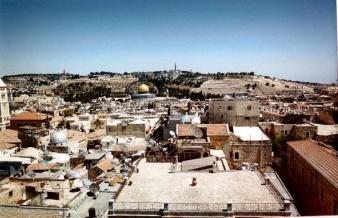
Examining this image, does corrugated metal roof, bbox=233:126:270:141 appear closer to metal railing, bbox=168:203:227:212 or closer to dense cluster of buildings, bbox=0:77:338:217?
dense cluster of buildings, bbox=0:77:338:217

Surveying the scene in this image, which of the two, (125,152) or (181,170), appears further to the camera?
(125,152)

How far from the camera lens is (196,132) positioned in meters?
12.2

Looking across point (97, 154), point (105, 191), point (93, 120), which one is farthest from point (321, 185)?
point (93, 120)

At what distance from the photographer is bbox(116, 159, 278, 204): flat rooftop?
6090 mm

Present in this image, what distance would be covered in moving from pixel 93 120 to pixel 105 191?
15285 mm

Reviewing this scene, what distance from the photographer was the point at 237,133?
13609mm

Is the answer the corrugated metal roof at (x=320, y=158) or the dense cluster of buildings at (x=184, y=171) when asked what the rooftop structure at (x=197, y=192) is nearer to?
the dense cluster of buildings at (x=184, y=171)

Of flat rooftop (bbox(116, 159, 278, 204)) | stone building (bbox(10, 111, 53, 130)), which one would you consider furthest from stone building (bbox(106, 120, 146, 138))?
flat rooftop (bbox(116, 159, 278, 204))

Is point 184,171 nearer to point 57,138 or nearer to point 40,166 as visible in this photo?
point 40,166

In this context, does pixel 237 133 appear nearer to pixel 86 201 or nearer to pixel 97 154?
pixel 97 154

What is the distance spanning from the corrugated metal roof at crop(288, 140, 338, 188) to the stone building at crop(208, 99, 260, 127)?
5094 millimetres

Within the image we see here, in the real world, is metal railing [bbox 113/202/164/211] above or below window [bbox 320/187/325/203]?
above

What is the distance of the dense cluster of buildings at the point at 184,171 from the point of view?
607 centimetres

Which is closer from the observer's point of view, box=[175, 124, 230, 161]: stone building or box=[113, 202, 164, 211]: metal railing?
box=[113, 202, 164, 211]: metal railing
